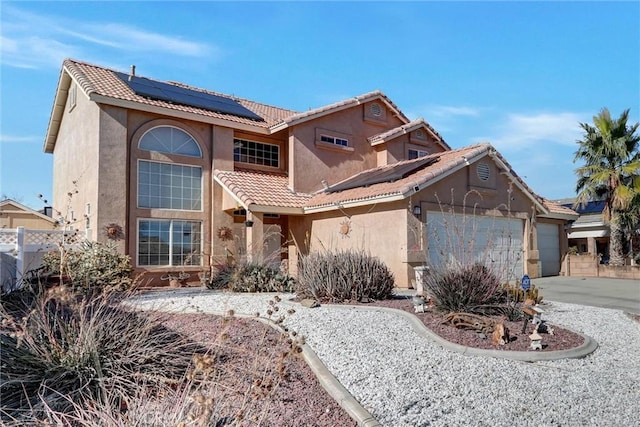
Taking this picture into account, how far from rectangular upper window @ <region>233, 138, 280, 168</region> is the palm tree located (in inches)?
660

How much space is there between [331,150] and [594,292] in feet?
39.4

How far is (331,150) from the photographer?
20.8 metres

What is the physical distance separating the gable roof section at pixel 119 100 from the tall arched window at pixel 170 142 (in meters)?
0.74

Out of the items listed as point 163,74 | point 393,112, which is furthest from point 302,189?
point 163,74

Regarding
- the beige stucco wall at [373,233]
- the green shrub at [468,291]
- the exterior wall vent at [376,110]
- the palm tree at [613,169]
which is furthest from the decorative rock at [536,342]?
the palm tree at [613,169]

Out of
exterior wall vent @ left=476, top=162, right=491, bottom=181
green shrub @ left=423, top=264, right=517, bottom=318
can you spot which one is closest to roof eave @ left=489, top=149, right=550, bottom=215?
exterior wall vent @ left=476, top=162, right=491, bottom=181

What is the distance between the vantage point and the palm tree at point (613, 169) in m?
22.7

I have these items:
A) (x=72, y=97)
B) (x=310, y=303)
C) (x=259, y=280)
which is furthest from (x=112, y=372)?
(x=72, y=97)

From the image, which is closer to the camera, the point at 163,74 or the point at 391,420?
the point at 391,420

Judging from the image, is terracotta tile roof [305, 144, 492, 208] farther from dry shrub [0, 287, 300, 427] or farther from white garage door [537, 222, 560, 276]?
dry shrub [0, 287, 300, 427]

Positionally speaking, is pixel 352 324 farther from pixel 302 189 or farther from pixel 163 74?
pixel 163 74

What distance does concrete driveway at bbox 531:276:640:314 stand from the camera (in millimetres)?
12828

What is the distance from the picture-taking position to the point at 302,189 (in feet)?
→ 64.4

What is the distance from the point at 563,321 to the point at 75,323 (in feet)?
30.3
